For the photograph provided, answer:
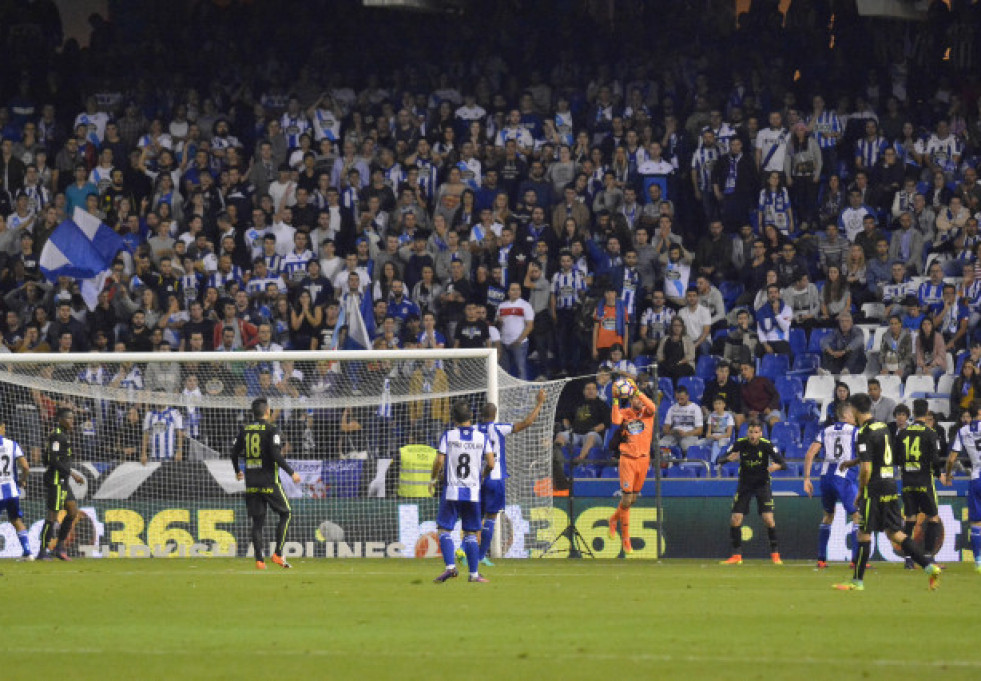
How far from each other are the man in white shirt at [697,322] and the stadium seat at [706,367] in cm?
23

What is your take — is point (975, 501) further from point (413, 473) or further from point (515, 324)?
point (515, 324)

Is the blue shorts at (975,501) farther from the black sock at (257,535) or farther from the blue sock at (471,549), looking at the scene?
the black sock at (257,535)

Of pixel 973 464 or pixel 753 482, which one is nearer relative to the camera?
pixel 973 464

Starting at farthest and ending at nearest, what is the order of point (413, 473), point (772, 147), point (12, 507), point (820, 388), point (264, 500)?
point (772, 147) < point (820, 388) < point (413, 473) < point (12, 507) < point (264, 500)

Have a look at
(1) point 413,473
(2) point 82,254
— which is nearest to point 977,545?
(1) point 413,473

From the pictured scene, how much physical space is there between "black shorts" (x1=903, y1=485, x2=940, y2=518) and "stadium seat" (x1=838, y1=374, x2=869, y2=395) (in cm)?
467

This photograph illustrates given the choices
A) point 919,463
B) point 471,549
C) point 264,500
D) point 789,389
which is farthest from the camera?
point 789,389

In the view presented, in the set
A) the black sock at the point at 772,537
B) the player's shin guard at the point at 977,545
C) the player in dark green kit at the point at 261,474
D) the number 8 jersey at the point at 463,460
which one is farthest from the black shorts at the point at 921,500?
the player in dark green kit at the point at 261,474

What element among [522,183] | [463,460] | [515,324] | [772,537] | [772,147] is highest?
[772,147]

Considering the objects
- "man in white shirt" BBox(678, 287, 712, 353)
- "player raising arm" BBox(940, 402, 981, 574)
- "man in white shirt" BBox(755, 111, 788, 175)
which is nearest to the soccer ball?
"man in white shirt" BBox(678, 287, 712, 353)

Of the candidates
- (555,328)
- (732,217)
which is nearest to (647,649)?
(555,328)

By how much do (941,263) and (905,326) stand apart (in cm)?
168

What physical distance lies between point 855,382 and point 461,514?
9.50 m

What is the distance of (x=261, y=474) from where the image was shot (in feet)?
66.2
